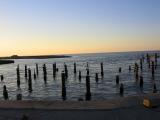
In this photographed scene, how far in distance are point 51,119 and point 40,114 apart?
0.72 meters

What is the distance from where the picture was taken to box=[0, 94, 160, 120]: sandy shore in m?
12.3

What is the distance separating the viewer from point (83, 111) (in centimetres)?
1280

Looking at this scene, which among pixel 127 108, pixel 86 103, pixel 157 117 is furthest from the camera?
pixel 86 103

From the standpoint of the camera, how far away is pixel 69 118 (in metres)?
12.3

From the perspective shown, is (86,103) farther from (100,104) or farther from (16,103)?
(16,103)

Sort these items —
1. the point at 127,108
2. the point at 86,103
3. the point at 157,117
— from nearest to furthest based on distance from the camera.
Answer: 1. the point at 157,117
2. the point at 127,108
3. the point at 86,103

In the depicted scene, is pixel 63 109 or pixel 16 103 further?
pixel 16 103

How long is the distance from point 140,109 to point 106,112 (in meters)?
1.42

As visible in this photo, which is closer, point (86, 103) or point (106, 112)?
point (106, 112)

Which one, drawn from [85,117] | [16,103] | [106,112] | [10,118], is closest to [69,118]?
[85,117]

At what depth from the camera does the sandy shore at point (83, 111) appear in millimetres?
12281

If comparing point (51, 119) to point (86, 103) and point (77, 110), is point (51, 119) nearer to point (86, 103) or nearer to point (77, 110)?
point (77, 110)

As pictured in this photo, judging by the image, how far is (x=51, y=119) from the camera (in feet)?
40.4

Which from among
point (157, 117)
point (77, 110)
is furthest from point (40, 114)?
point (157, 117)
